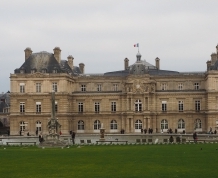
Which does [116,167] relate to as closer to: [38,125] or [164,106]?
[38,125]

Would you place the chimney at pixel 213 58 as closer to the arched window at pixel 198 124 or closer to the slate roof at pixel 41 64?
the arched window at pixel 198 124

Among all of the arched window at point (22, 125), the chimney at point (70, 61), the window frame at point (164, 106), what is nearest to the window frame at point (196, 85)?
the window frame at point (164, 106)

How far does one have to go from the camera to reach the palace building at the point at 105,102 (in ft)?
301

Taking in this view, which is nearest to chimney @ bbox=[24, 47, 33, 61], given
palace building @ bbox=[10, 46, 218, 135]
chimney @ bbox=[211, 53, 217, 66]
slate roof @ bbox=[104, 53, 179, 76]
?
palace building @ bbox=[10, 46, 218, 135]

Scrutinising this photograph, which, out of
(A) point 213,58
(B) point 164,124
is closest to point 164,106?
(B) point 164,124

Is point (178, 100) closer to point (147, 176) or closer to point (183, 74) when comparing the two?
point (183, 74)

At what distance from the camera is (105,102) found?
94.7 meters

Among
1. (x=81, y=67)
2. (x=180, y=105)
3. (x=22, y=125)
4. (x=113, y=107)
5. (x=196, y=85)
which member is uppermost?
(x=81, y=67)

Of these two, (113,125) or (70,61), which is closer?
(113,125)

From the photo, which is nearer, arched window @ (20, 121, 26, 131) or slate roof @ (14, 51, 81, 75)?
arched window @ (20, 121, 26, 131)

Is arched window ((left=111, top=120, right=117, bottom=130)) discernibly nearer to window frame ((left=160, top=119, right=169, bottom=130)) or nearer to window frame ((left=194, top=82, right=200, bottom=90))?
window frame ((left=160, top=119, right=169, bottom=130))

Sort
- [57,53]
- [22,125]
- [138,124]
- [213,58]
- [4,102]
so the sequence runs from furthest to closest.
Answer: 1. [4,102]
2. [213,58]
3. [57,53]
4. [138,124]
5. [22,125]

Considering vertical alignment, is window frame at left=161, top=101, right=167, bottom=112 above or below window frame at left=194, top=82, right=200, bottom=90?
below

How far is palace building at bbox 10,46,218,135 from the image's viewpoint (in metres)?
91.9
